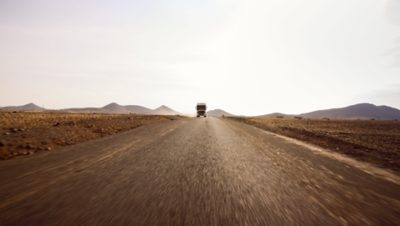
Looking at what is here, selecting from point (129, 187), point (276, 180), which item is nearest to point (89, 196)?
point (129, 187)

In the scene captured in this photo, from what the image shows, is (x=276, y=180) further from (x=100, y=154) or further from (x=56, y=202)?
(x=100, y=154)

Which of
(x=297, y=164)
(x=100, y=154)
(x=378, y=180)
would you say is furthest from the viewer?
(x=100, y=154)

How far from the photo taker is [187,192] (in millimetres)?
4516

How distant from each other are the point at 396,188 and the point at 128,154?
6810mm

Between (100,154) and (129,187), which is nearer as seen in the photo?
(129,187)

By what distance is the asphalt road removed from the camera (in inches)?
133

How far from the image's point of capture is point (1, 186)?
4629 mm

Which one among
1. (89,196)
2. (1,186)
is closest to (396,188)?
(89,196)

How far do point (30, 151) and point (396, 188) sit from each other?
10000 millimetres

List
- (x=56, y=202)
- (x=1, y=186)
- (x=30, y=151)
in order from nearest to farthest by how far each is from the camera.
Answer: (x=56, y=202)
(x=1, y=186)
(x=30, y=151)

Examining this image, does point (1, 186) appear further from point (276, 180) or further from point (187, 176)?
point (276, 180)

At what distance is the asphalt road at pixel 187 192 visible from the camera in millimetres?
3379

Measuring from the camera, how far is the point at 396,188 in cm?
564

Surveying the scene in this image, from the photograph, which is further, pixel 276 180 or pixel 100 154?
pixel 100 154
